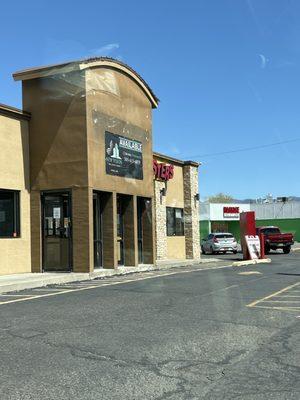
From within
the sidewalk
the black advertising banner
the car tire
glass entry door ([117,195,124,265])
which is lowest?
the car tire

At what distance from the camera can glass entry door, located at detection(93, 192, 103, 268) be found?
19.1 meters

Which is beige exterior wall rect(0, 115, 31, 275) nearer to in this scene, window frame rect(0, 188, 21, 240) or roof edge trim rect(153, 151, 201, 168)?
window frame rect(0, 188, 21, 240)

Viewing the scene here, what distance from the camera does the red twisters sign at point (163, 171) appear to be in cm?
2599

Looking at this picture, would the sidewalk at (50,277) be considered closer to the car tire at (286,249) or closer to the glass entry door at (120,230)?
the glass entry door at (120,230)

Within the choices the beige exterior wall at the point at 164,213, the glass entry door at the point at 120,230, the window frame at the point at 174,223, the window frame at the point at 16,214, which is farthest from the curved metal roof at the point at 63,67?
the window frame at the point at 174,223

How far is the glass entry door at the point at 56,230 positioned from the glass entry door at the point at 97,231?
1.19 meters

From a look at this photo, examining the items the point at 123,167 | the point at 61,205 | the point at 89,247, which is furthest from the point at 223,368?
the point at 123,167

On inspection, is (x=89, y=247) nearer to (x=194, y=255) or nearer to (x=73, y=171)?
(x=73, y=171)

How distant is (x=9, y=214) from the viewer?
17.6 m

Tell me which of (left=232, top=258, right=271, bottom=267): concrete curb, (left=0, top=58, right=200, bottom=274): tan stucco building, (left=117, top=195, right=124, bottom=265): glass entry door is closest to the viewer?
(left=0, top=58, right=200, bottom=274): tan stucco building

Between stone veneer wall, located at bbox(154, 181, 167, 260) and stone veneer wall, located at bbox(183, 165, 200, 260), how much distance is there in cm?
249

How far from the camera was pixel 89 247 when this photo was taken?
17.6 metres

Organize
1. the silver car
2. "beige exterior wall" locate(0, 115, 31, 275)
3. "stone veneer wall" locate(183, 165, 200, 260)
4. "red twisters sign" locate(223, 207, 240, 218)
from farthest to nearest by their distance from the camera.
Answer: "red twisters sign" locate(223, 207, 240, 218)
the silver car
"stone veneer wall" locate(183, 165, 200, 260)
"beige exterior wall" locate(0, 115, 31, 275)

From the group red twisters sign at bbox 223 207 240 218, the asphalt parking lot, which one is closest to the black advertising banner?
the asphalt parking lot
